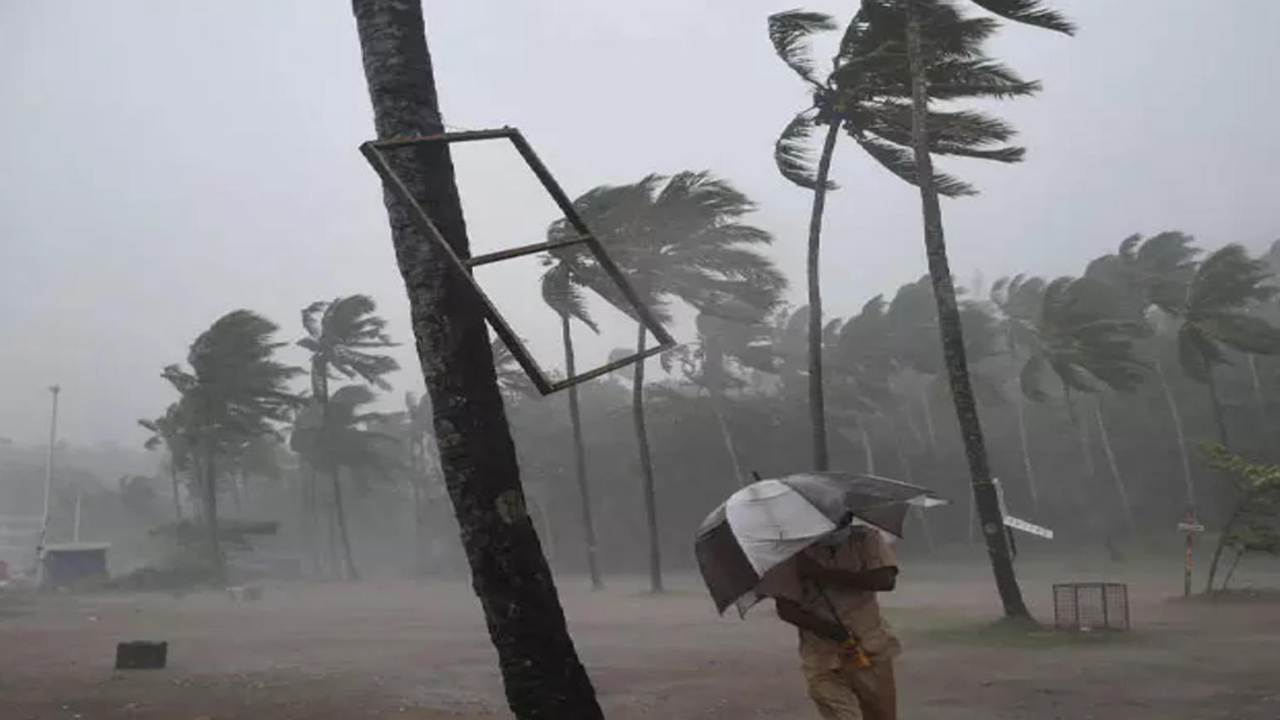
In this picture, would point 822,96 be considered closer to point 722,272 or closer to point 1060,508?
point 722,272

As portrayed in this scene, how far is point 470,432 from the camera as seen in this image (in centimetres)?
418

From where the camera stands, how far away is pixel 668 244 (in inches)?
993

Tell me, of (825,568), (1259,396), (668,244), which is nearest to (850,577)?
(825,568)

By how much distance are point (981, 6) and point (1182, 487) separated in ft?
90.7

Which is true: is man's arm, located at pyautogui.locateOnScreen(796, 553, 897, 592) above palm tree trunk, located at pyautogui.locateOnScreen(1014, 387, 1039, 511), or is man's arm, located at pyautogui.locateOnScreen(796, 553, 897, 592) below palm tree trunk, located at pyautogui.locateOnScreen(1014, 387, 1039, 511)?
below

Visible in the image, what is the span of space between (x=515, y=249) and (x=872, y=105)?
42.2 feet

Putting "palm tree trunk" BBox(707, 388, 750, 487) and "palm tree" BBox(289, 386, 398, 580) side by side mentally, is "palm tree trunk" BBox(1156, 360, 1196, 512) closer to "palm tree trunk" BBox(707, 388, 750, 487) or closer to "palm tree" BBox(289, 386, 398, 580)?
"palm tree trunk" BBox(707, 388, 750, 487)

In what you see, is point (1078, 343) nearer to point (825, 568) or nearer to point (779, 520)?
point (825, 568)

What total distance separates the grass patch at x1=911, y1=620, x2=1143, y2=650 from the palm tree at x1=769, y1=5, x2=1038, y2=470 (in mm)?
3992

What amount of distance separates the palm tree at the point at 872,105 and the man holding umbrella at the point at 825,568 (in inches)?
409

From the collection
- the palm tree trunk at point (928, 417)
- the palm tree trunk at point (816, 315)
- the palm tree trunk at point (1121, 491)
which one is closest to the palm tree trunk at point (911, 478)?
A: the palm tree trunk at point (928, 417)

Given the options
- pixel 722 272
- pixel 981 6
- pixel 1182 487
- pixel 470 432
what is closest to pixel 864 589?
pixel 470 432

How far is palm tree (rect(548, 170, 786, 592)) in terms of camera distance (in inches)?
939

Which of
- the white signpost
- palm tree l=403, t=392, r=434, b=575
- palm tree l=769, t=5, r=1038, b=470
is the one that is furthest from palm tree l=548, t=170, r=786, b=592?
palm tree l=403, t=392, r=434, b=575
